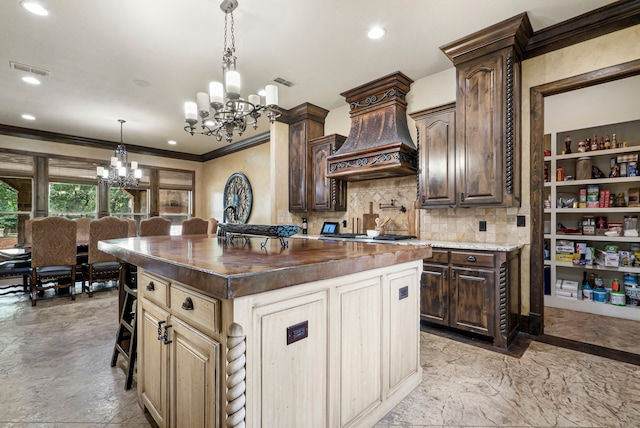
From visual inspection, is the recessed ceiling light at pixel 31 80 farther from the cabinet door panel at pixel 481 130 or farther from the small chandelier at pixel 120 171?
the cabinet door panel at pixel 481 130

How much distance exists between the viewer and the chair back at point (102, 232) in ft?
14.1

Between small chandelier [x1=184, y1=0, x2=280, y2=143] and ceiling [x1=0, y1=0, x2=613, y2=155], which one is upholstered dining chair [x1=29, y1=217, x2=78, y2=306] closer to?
ceiling [x1=0, y1=0, x2=613, y2=155]

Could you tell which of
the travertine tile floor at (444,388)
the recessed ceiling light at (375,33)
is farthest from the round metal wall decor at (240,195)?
the recessed ceiling light at (375,33)

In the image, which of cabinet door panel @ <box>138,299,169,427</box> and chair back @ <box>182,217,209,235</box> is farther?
chair back @ <box>182,217,209,235</box>

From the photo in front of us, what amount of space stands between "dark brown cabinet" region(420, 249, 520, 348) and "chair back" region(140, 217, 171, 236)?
434cm

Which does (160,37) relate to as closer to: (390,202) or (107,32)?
(107,32)

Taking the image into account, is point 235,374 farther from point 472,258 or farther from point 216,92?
point 472,258

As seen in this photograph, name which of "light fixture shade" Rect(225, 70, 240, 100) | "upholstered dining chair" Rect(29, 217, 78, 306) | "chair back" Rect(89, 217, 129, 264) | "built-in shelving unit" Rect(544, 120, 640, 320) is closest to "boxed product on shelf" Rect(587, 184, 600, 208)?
"built-in shelving unit" Rect(544, 120, 640, 320)

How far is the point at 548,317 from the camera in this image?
137 inches

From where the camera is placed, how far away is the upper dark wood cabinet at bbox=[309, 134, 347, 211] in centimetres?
443

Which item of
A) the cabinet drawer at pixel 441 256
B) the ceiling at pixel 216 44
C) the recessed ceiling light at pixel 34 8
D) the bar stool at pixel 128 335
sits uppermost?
the ceiling at pixel 216 44

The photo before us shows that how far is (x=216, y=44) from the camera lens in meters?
2.98

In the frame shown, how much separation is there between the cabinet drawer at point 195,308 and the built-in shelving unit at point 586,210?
4.40m

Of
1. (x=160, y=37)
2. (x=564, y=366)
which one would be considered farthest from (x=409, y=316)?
(x=160, y=37)
